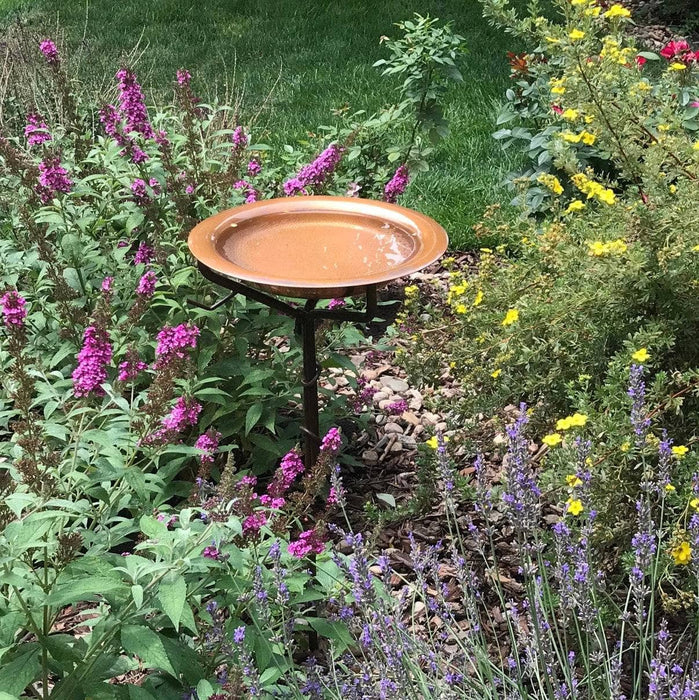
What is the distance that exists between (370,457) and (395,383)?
56cm

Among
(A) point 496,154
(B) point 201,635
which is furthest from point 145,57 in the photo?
(B) point 201,635

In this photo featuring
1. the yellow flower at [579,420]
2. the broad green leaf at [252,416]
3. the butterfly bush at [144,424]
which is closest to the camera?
the butterfly bush at [144,424]

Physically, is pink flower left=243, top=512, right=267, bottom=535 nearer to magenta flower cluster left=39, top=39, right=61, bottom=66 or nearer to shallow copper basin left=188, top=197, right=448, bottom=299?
shallow copper basin left=188, top=197, right=448, bottom=299

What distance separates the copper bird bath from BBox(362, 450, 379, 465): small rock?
2.11 ft

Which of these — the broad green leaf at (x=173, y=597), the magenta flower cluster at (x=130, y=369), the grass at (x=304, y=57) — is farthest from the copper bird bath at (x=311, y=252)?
the grass at (x=304, y=57)

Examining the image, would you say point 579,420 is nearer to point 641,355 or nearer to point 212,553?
point 641,355

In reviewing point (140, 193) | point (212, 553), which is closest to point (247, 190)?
point (140, 193)

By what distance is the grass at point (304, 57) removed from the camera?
5645 millimetres

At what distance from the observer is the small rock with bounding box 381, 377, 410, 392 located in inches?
155

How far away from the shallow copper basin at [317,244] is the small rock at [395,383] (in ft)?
3.73

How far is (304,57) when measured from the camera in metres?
8.21

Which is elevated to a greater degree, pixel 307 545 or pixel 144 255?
pixel 144 255

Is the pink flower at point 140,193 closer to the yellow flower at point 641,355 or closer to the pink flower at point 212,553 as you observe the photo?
the pink flower at point 212,553

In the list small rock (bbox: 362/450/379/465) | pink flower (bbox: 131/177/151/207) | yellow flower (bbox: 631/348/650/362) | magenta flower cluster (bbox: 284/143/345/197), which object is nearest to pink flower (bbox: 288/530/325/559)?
yellow flower (bbox: 631/348/650/362)
